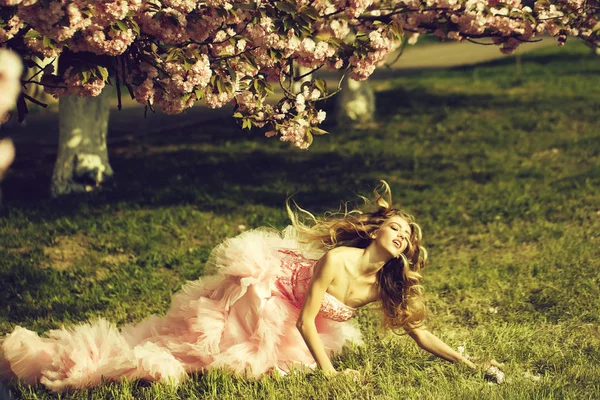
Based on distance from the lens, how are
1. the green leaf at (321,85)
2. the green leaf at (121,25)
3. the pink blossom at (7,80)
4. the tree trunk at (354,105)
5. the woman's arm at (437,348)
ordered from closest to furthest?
the pink blossom at (7,80), the green leaf at (121,25), the woman's arm at (437,348), the green leaf at (321,85), the tree trunk at (354,105)

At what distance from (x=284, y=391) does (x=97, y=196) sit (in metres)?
4.29

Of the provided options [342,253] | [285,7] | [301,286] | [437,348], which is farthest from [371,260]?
[285,7]

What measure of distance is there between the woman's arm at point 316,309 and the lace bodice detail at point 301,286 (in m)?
0.11

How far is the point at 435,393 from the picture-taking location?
4.23 m

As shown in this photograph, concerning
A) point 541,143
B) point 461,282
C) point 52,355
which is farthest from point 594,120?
point 52,355

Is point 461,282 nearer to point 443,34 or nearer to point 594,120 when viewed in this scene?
point 443,34

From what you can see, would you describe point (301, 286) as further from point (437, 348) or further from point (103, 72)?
point (103, 72)

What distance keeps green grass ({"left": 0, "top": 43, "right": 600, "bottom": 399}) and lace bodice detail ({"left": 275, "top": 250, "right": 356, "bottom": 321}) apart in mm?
326

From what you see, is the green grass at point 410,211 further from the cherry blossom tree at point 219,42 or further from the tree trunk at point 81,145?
the cherry blossom tree at point 219,42

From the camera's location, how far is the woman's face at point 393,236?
4.30m

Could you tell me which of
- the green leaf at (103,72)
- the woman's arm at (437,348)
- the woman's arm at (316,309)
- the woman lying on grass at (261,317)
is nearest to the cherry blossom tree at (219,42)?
the green leaf at (103,72)

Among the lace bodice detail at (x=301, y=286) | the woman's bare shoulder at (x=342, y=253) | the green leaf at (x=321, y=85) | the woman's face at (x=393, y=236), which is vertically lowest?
the lace bodice detail at (x=301, y=286)

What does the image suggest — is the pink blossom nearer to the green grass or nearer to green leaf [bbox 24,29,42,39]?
green leaf [bbox 24,29,42,39]

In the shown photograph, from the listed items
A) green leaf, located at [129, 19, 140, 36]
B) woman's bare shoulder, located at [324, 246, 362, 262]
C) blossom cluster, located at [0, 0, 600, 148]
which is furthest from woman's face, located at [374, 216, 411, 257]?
green leaf, located at [129, 19, 140, 36]
